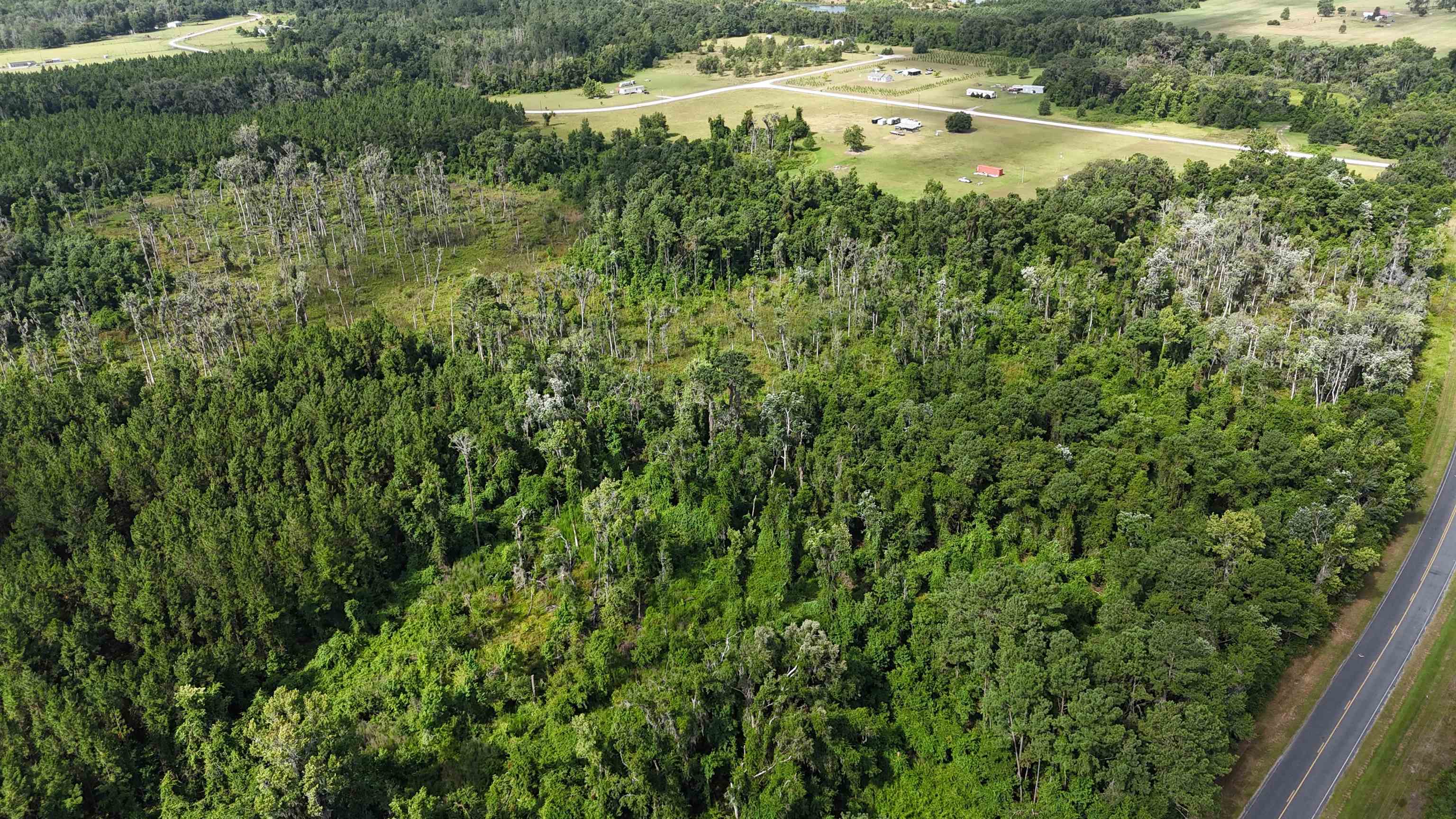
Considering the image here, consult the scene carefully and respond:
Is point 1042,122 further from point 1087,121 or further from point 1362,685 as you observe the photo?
point 1362,685

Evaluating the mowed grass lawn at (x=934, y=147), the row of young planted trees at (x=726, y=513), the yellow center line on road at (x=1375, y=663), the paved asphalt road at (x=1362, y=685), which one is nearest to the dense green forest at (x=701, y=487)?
the row of young planted trees at (x=726, y=513)

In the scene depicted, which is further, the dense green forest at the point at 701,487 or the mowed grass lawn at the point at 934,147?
the mowed grass lawn at the point at 934,147

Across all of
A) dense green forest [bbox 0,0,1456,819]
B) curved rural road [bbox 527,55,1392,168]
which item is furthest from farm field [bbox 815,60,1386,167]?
dense green forest [bbox 0,0,1456,819]

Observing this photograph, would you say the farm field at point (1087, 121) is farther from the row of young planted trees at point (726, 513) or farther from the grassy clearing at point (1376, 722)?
the grassy clearing at point (1376, 722)

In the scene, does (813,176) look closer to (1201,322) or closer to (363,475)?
(1201,322)

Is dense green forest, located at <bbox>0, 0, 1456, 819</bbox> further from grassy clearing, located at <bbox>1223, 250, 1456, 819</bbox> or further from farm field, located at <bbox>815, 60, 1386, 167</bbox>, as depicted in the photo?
farm field, located at <bbox>815, 60, 1386, 167</bbox>

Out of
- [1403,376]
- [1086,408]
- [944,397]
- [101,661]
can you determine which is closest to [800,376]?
[944,397]
